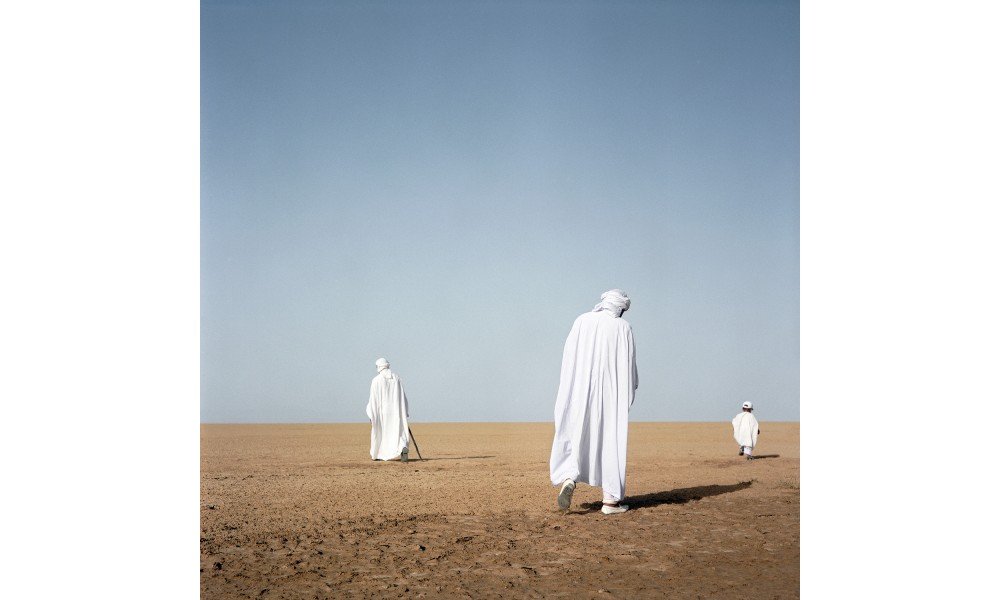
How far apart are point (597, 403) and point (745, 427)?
7.71m

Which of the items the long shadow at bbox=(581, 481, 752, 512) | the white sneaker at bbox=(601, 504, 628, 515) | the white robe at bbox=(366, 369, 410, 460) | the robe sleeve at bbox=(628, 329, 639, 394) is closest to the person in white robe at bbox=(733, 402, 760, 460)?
the long shadow at bbox=(581, 481, 752, 512)

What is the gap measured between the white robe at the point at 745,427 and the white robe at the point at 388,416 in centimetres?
581

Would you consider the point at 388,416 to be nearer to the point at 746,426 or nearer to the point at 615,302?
the point at 746,426

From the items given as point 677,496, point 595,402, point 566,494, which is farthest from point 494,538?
point 677,496

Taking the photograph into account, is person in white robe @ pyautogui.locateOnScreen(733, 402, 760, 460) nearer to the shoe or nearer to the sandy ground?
the sandy ground

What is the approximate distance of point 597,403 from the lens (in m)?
8.32

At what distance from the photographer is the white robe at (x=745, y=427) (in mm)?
15094

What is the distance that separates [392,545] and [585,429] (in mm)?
2381

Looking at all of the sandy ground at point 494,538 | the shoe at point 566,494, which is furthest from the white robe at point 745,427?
the shoe at point 566,494

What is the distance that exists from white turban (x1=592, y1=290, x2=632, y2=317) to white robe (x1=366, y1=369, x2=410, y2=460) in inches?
294

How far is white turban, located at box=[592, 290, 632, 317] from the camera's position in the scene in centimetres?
855

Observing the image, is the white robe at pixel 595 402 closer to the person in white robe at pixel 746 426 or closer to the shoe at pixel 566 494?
the shoe at pixel 566 494
